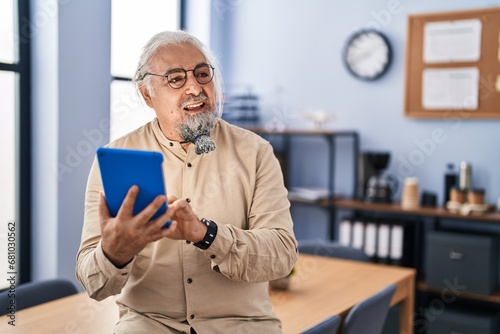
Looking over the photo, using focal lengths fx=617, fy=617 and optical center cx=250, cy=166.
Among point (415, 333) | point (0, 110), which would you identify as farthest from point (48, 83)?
point (415, 333)

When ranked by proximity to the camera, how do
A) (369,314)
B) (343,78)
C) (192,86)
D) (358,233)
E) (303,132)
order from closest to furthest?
(192,86)
(369,314)
(358,233)
(303,132)
(343,78)

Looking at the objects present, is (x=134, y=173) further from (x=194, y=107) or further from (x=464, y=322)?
(x=464, y=322)

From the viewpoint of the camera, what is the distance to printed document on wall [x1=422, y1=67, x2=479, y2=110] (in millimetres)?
3930

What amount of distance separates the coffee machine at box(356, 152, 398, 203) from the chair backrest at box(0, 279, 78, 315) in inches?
91.9

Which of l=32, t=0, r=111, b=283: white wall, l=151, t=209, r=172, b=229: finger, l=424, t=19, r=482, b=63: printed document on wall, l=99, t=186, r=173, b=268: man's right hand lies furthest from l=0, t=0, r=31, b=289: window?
l=424, t=19, r=482, b=63: printed document on wall

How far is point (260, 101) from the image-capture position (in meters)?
4.70

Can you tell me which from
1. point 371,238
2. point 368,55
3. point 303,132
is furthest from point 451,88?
point 371,238

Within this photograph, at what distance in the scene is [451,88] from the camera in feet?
13.1

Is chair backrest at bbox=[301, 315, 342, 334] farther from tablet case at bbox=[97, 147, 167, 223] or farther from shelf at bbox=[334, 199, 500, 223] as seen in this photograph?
shelf at bbox=[334, 199, 500, 223]

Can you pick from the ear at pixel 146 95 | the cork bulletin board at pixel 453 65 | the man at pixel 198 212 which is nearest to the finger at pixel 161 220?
the man at pixel 198 212

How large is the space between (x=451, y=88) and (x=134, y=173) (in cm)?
316

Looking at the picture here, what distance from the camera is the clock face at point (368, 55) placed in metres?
4.21

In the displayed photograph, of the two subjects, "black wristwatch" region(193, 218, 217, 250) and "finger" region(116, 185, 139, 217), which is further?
"black wristwatch" region(193, 218, 217, 250)

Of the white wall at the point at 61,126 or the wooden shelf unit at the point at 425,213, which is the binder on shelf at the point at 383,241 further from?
the white wall at the point at 61,126
